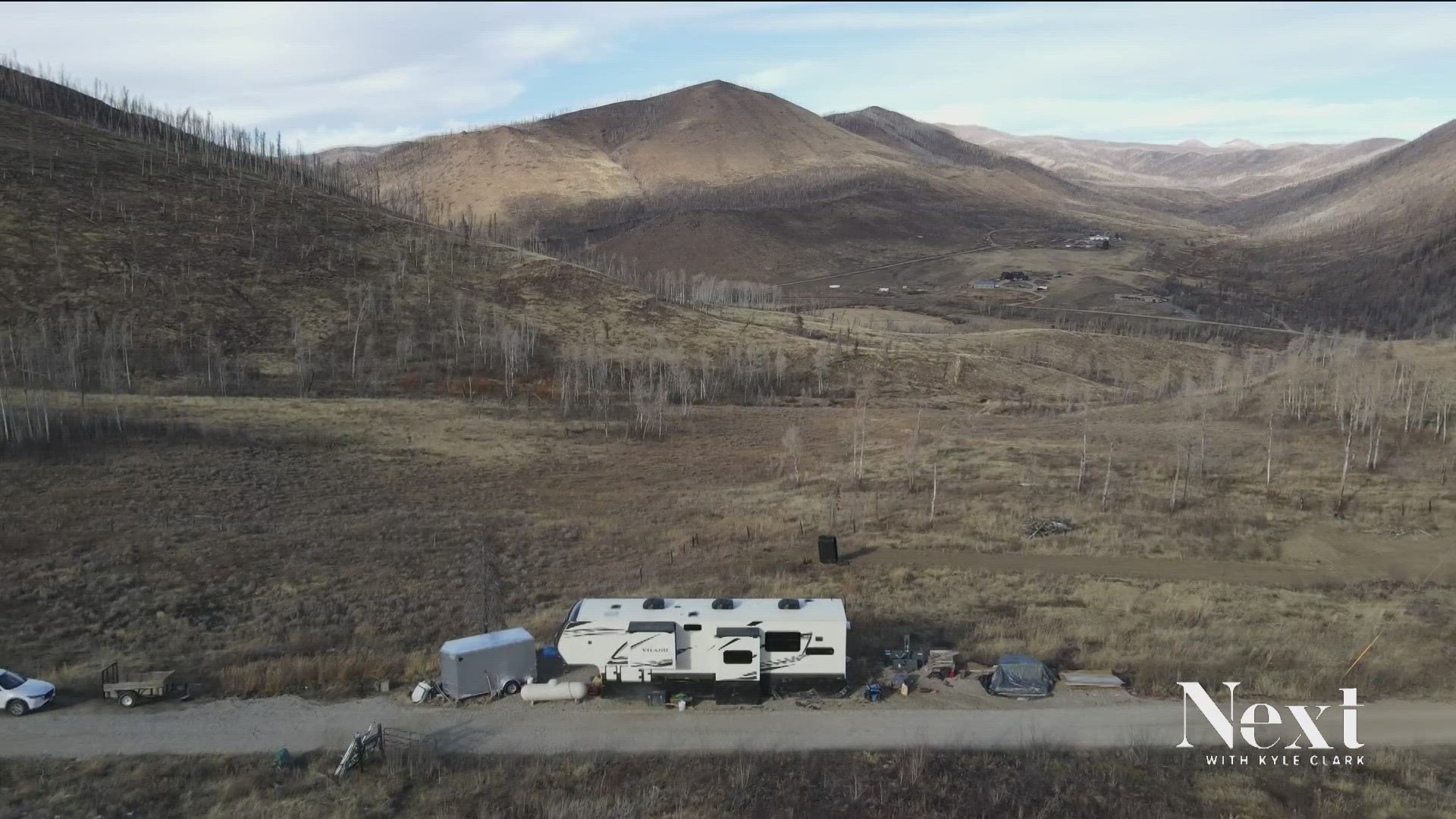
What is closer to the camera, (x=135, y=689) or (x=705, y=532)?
(x=135, y=689)

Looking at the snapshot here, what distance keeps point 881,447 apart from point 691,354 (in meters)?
38.9

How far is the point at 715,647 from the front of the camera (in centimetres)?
1981

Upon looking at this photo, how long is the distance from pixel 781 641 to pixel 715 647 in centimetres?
153

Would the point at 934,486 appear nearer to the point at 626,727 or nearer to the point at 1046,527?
the point at 1046,527

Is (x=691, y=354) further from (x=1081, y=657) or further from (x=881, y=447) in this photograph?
(x=1081, y=657)

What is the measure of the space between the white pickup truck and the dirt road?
0.82ft

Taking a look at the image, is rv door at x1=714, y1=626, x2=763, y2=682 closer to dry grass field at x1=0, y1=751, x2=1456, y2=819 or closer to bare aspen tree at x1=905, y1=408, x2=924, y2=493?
dry grass field at x1=0, y1=751, x2=1456, y2=819

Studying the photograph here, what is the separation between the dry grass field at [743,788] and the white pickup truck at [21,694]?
2502 millimetres

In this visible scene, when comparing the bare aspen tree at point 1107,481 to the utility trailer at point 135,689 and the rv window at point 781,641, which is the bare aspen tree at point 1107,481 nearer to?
the rv window at point 781,641

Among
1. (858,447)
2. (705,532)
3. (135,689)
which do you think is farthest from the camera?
(858,447)

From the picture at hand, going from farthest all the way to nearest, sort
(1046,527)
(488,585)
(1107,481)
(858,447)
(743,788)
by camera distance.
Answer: (858,447), (1107,481), (1046,527), (488,585), (743,788)

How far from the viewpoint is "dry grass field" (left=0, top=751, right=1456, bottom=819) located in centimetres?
1567

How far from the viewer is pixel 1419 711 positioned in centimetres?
1961

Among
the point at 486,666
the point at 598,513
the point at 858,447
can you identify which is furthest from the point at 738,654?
the point at 858,447
